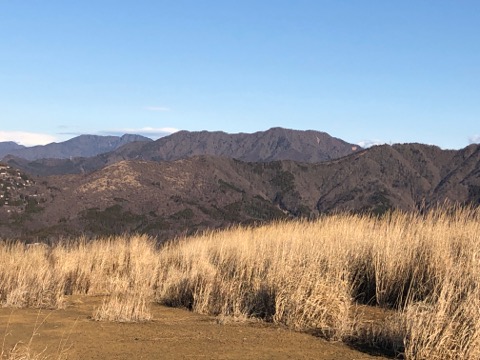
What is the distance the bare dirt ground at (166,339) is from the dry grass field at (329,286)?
23 cm

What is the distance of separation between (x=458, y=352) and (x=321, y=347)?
1.42 metres

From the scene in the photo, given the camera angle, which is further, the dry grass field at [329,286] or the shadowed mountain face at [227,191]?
the shadowed mountain face at [227,191]

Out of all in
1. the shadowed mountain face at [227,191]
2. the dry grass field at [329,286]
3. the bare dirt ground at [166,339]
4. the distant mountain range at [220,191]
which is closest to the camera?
the dry grass field at [329,286]

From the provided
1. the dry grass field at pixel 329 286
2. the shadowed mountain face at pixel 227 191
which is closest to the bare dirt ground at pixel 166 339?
the dry grass field at pixel 329 286

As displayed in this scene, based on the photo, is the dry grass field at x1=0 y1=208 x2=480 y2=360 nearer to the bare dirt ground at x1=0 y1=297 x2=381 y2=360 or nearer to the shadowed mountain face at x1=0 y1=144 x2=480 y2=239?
the bare dirt ground at x1=0 y1=297 x2=381 y2=360

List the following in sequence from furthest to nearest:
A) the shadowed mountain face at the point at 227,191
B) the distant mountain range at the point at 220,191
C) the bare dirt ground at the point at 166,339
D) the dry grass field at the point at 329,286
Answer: the shadowed mountain face at the point at 227,191 → the distant mountain range at the point at 220,191 → the bare dirt ground at the point at 166,339 → the dry grass field at the point at 329,286

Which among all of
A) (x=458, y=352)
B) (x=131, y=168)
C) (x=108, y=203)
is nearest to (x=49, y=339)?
(x=458, y=352)

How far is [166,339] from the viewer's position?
598cm

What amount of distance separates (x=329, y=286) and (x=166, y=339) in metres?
2.09

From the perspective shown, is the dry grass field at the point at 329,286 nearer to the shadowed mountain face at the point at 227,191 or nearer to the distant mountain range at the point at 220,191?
the distant mountain range at the point at 220,191

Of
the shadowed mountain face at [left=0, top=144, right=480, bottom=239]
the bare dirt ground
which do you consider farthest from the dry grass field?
the shadowed mountain face at [left=0, top=144, right=480, bottom=239]

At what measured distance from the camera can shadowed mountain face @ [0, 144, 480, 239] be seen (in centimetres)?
6100

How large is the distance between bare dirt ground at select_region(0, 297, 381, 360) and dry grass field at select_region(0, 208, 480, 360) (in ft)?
0.74

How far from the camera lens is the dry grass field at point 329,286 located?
516cm
